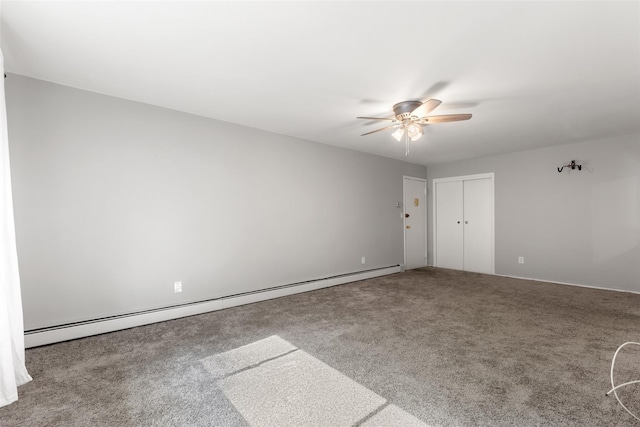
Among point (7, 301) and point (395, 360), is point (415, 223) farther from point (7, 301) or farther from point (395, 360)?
point (7, 301)

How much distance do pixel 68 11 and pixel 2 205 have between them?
128 cm

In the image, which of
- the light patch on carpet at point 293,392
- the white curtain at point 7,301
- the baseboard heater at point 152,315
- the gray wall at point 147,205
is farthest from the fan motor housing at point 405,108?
the white curtain at point 7,301

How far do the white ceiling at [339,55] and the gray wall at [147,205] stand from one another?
12.5 inches

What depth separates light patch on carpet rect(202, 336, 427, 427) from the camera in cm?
158

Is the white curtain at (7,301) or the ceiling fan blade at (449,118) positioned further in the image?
the ceiling fan blade at (449,118)

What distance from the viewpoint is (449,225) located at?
6.11 m

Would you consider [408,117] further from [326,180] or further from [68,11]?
[68,11]

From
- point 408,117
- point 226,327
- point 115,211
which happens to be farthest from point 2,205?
point 408,117

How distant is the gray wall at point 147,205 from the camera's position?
2.51m

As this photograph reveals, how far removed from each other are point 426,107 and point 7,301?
3500 millimetres

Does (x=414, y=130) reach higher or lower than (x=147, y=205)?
higher

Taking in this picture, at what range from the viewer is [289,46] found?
78.8 inches

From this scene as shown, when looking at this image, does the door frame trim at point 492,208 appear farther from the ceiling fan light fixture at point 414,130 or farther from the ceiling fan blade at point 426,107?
the ceiling fan blade at point 426,107

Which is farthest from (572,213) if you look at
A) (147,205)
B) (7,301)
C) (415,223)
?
(7,301)
